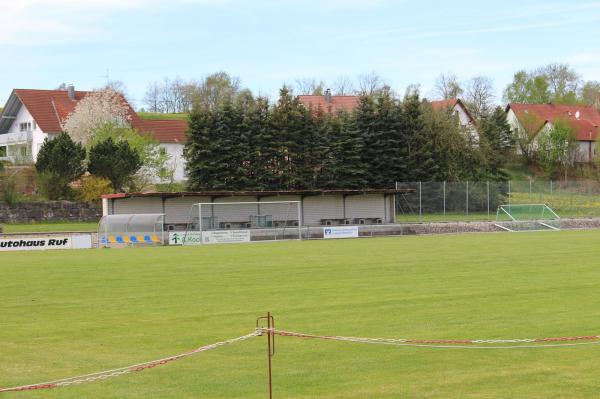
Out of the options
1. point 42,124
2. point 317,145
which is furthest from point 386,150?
point 42,124

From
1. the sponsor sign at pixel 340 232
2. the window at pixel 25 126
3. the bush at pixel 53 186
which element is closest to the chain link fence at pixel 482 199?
the sponsor sign at pixel 340 232

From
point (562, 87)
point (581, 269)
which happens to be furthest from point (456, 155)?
point (562, 87)

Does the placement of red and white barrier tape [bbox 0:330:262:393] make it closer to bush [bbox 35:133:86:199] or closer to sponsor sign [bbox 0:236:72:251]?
sponsor sign [bbox 0:236:72:251]

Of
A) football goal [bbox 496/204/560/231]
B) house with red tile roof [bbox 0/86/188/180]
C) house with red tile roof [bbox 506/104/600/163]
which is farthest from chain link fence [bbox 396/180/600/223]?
house with red tile roof [bbox 506/104/600/163]

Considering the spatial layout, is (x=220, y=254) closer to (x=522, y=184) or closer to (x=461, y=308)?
(x=461, y=308)

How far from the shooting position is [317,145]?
244ft

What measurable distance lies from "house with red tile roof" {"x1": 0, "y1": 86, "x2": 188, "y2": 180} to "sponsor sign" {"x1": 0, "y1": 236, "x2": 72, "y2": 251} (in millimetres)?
39280

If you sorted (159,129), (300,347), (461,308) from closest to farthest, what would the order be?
1. (300,347)
2. (461,308)
3. (159,129)

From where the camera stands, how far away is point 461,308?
62.7ft

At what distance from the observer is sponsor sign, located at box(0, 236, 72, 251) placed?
4447 centimetres

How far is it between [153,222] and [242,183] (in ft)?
69.4

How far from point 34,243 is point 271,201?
810 inches

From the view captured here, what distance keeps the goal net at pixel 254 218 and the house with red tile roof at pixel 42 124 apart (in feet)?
87.7

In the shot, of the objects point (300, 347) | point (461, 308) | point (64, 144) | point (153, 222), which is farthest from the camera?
point (64, 144)
